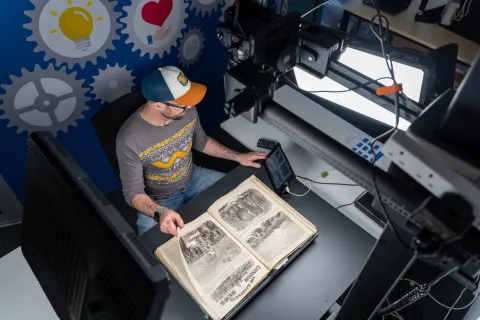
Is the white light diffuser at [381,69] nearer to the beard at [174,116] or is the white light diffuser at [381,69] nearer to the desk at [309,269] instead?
the desk at [309,269]

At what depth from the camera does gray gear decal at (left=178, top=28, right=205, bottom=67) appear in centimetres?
218

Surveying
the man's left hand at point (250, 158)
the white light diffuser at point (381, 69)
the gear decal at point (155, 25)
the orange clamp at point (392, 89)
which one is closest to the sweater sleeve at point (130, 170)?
the man's left hand at point (250, 158)

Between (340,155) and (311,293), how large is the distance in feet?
2.79

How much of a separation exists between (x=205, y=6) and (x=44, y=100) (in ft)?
3.22

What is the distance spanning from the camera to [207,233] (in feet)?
4.89

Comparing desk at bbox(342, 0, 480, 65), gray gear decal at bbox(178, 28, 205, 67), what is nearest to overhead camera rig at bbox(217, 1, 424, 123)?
gray gear decal at bbox(178, 28, 205, 67)

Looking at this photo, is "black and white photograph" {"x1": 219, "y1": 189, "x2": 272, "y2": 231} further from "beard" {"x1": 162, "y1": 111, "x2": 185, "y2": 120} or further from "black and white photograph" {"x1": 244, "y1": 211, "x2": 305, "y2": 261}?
"beard" {"x1": 162, "y1": 111, "x2": 185, "y2": 120}

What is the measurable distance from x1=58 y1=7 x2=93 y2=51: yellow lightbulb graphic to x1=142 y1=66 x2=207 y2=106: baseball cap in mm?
370

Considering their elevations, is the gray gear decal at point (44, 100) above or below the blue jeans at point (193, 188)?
above

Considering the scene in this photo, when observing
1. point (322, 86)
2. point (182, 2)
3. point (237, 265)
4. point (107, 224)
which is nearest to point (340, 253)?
point (237, 265)

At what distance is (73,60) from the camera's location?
1808 mm

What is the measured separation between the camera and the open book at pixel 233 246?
1346 millimetres

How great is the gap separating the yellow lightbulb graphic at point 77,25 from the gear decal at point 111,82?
192mm

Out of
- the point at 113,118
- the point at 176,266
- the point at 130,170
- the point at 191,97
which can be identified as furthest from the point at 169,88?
the point at 176,266
